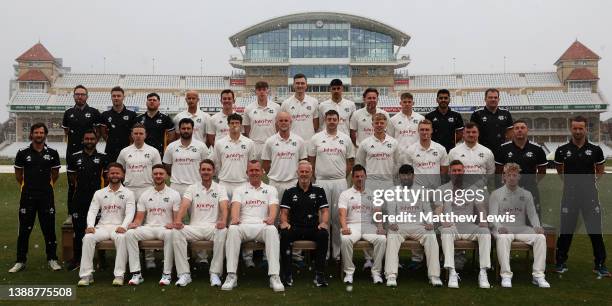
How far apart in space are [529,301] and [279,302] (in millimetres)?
2813

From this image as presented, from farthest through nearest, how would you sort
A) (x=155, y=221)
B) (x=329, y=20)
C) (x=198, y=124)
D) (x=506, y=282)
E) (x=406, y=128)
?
(x=329, y=20), (x=198, y=124), (x=406, y=128), (x=155, y=221), (x=506, y=282)

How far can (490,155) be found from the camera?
25.9 feet

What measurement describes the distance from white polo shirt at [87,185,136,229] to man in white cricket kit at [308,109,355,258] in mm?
2625

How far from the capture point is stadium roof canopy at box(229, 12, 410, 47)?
63.0 m

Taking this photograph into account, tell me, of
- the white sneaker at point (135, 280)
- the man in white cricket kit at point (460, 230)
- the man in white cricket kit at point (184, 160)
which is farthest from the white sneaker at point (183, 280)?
the man in white cricket kit at point (460, 230)

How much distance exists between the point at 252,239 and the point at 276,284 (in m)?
0.74

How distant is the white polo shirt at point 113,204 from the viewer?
7609 mm

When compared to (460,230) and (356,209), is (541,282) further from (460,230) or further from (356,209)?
(356,209)

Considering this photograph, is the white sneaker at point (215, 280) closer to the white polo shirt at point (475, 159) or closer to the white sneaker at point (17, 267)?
the white sneaker at point (17, 267)

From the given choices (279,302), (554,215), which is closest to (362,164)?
(279,302)

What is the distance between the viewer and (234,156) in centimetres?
814

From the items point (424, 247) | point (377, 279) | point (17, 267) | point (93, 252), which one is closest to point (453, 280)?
point (424, 247)

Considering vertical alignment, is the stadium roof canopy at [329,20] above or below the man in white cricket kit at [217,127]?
above

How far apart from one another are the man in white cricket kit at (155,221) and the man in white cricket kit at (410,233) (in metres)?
2.81
